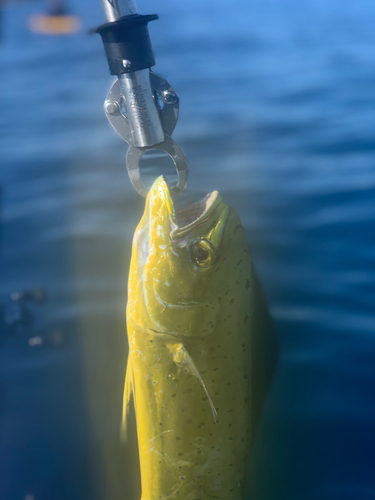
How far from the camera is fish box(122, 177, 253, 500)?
1.14m

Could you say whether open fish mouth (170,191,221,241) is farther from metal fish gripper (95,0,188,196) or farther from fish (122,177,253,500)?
metal fish gripper (95,0,188,196)

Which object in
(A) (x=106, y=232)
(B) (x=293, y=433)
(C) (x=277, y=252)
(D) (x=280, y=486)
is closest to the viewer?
(D) (x=280, y=486)

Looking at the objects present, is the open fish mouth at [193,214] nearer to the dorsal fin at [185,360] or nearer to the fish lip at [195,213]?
the fish lip at [195,213]

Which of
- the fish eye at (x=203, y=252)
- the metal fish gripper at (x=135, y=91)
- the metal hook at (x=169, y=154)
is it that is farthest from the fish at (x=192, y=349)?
the metal fish gripper at (x=135, y=91)

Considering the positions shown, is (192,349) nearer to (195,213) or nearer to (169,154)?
(195,213)

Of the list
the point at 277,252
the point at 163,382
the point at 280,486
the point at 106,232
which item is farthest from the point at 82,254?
the point at 280,486

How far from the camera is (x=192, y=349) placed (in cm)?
119

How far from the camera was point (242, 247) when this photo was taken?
3.94 ft

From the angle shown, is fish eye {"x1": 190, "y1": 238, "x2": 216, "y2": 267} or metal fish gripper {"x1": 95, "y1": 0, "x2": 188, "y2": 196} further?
fish eye {"x1": 190, "y1": 238, "x2": 216, "y2": 267}

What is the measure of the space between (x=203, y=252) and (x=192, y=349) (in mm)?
325

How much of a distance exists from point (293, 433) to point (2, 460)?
1574 millimetres

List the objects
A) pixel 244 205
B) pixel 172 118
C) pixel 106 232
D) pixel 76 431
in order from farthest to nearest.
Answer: pixel 244 205 < pixel 106 232 < pixel 76 431 < pixel 172 118

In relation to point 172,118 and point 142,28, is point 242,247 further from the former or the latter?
point 142,28

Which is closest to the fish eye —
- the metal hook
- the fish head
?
Result: the fish head
